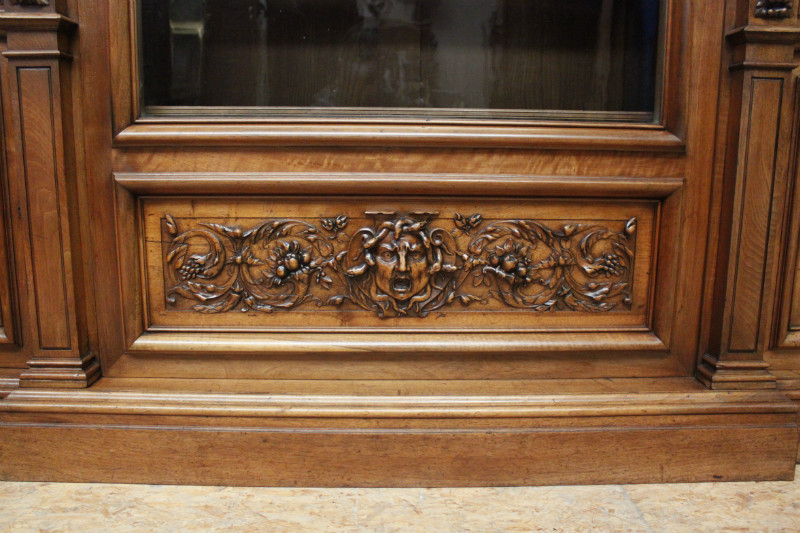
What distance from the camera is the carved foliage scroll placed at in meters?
1.00

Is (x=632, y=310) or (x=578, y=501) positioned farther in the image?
(x=632, y=310)

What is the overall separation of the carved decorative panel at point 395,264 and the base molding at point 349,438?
152mm

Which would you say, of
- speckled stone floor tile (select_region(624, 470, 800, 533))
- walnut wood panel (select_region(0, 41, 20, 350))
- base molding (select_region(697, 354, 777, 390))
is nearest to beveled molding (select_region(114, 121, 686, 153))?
walnut wood panel (select_region(0, 41, 20, 350))

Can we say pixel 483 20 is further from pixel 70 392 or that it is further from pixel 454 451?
pixel 70 392

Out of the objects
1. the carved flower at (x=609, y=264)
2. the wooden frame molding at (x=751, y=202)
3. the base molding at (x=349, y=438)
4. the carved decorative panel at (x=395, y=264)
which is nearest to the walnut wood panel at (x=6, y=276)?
the base molding at (x=349, y=438)

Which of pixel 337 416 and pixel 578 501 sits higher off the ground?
pixel 337 416

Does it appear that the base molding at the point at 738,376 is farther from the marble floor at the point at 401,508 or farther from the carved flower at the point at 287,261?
the carved flower at the point at 287,261

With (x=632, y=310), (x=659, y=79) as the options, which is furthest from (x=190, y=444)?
(x=659, y=79)

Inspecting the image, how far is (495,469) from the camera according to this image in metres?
0.96

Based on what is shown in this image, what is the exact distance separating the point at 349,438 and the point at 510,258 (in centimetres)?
43

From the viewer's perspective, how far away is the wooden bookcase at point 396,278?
3.11 feet

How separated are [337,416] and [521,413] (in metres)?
0.32

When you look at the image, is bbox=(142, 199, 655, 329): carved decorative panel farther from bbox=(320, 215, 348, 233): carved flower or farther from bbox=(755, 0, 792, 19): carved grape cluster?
bbox=(755, 0, 792, 19): carved grape cluster

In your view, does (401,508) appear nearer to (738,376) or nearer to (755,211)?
(738,376)
